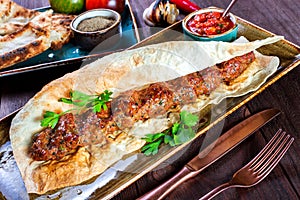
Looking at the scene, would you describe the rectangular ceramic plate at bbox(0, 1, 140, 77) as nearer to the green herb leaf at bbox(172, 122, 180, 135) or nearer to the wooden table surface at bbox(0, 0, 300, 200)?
the wooden table surface at bbox(0, 0, 300, 200)

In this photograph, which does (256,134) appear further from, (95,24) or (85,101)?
(95,24)

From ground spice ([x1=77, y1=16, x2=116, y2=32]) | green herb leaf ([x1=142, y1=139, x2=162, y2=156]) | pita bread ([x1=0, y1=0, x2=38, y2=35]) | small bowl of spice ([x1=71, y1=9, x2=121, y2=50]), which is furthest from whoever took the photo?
pita bread ([x1=0, y1=0, x2=38, y2=35])

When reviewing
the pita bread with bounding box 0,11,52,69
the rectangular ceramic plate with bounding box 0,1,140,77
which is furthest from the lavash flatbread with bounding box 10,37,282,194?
the pita bread with bounding box 0,11,52,69

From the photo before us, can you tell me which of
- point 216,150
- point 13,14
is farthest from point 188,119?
point 13,14

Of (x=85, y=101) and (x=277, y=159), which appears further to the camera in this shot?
(x=85, y=101)

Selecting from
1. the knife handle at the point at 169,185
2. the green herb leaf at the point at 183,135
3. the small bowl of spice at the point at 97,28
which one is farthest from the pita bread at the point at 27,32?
the knife handle at the point at 169,185

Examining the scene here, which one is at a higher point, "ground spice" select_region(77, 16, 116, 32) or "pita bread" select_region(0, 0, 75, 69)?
"ground spice" select_region(77, 16, 116, 32)
